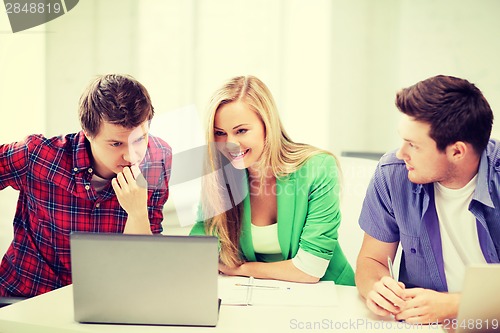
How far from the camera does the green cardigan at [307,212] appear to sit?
1.78 m

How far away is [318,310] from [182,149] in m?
1.11

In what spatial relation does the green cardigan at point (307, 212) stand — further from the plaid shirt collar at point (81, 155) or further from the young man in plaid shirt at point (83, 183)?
the plaid shirt collar at point (81, 155)

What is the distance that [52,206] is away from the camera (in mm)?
1864

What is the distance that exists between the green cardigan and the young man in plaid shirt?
0.23 m

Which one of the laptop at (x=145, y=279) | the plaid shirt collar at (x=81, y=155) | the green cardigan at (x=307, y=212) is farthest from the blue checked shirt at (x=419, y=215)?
the plaid shirt collar at (x=81, y=155)

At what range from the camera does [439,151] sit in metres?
1.58

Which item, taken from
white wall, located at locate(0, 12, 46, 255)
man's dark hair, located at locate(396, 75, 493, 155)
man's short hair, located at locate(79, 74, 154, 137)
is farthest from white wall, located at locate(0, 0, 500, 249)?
man's dark hair, located at locate(396, 75, 493, 155)

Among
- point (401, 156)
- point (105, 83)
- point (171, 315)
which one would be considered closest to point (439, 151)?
point (401, 156)

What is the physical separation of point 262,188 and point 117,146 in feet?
1.53

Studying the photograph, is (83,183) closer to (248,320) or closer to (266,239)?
(266,239)

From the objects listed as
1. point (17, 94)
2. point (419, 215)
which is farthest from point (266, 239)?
point (17, 94)

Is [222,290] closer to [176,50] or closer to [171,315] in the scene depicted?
[171,315]

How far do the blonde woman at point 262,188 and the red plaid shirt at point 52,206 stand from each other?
220 mm

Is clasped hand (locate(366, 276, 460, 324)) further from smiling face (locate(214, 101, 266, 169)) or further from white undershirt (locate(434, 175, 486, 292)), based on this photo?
smiling face (locate(214, 101, 266, 169))
